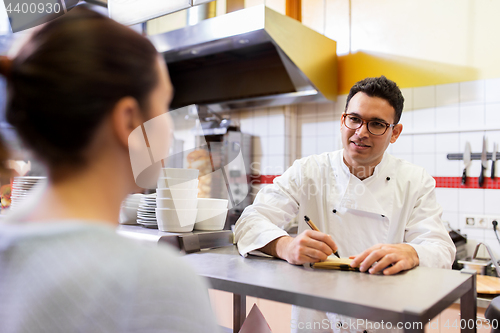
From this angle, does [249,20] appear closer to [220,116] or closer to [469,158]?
[220,116]

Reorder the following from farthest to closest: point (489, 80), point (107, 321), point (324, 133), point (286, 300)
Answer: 1. point (324, 133)
2. point (489, 80)
3. point (286, 300)
4. point (107, 321)

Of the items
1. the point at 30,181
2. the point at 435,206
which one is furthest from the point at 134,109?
the point at 435,206

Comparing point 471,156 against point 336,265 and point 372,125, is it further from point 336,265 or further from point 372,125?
point 336,265

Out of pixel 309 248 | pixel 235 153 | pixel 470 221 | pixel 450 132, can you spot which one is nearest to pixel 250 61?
pixel 235 153

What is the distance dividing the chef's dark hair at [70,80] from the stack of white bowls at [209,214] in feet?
2.79

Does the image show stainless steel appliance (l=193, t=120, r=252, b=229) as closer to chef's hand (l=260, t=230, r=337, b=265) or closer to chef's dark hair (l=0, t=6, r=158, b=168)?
chef's hand (l=260, t=230, r=337, b=265)

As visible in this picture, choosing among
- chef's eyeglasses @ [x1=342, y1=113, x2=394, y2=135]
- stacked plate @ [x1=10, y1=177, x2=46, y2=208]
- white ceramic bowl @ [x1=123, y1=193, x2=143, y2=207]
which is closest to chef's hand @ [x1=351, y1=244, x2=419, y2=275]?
chef's eyeglasses @ [x1=342, y1=113, x2=394, y2=135]

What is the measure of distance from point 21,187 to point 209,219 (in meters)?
0.83

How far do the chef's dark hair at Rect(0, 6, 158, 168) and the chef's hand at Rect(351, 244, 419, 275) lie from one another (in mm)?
704

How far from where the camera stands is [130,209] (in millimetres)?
1521

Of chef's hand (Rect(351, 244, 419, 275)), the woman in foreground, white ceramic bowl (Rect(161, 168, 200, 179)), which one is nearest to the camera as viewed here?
the woman in foreground

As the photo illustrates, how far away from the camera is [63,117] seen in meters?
0.52

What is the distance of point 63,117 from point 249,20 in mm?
2332

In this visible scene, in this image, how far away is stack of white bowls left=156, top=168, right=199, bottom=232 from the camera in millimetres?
1242
